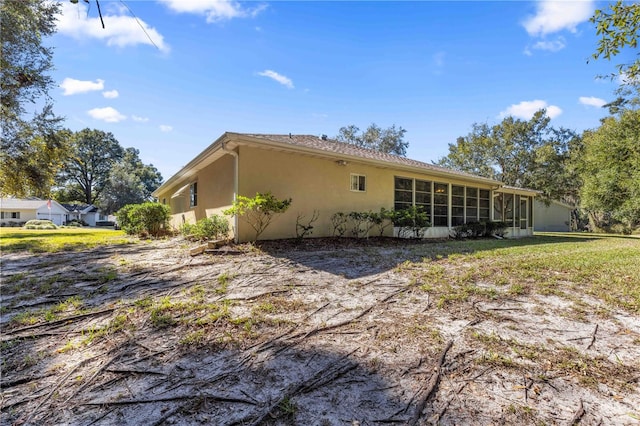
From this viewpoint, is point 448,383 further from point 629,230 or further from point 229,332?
point 629,230

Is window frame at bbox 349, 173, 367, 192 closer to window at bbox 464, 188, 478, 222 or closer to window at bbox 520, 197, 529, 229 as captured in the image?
window at bbox 464, 188, 478, 222

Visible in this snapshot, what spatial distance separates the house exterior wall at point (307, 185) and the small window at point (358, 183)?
0.11m

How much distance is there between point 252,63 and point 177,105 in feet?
10.4

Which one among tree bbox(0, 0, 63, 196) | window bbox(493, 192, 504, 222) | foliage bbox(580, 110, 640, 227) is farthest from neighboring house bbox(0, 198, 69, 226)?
foliage bbox(580, 110, 640, 227)

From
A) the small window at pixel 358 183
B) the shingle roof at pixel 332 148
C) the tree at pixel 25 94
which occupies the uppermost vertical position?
the tree at pixel 25 94

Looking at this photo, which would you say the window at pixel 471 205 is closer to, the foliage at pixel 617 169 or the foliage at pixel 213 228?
the foliage at pixel 617 169

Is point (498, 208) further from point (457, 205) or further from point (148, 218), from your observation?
point (148, 218)

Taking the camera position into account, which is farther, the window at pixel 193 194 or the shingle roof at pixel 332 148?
the window at pixel 193 194

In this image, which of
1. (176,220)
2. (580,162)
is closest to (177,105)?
(176,220)

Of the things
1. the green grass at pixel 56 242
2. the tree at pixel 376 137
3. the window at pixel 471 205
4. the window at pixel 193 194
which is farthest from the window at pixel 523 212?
the green grass at pixel 56 242

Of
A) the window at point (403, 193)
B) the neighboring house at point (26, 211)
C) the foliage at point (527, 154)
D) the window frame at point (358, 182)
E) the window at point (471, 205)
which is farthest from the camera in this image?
the neighboring house at point (26, 211)

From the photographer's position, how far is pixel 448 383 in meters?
2.02

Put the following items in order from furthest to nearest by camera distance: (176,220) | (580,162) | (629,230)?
1. (629,230)
2. (580,162)
3. (176,220)

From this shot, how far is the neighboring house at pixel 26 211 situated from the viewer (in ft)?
112
